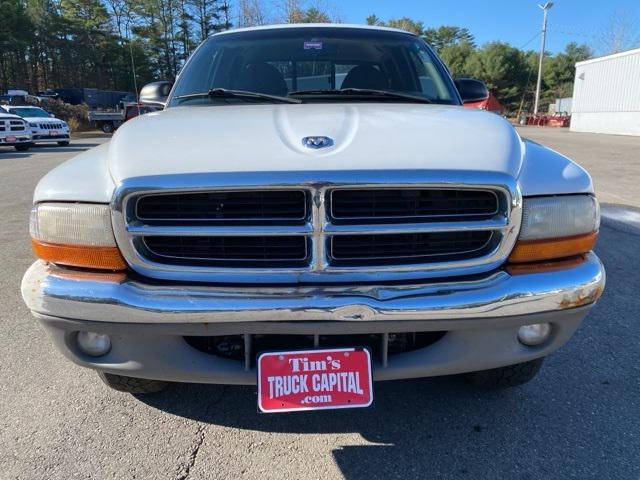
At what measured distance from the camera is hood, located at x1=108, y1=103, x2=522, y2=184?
1819mm

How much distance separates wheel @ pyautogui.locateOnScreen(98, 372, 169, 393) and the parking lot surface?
13 centimetres

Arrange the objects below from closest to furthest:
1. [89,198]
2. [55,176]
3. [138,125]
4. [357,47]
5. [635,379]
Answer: [89,198] < [55,176] < [138,125] < [635,379] < [357,47]

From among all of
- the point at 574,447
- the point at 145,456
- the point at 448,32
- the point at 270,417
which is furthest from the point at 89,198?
the point at 448,32

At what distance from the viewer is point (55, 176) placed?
201 cm

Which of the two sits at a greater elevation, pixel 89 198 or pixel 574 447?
pixel 89 198

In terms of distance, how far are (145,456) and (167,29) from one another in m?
71.2

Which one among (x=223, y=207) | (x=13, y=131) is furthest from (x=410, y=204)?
(x=13, y=131)

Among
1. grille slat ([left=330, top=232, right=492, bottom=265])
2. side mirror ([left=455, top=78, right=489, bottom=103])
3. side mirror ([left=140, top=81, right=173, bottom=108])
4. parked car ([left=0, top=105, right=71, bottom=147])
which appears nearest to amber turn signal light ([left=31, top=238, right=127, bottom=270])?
grille slat ([left=330, top=232, right=492, bottom=265])

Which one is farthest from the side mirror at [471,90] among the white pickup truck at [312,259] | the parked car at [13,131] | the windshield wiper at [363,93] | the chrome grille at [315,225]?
the parked car at [13,131]

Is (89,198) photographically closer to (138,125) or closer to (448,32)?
(138,125)

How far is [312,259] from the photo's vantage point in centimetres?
185

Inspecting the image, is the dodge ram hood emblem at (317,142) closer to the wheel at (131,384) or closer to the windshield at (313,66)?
the windshield at (313,66)

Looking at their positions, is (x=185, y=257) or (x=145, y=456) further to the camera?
(x=145, y=456)

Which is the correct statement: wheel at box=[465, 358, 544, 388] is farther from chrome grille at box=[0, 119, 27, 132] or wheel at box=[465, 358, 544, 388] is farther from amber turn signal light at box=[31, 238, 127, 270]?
chrome grille at box=[0, 119, 27, 132]
